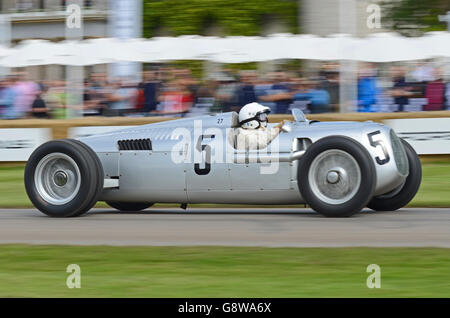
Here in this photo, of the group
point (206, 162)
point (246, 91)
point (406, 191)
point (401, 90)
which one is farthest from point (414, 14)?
point (206, 162)

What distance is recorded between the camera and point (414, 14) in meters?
15.5

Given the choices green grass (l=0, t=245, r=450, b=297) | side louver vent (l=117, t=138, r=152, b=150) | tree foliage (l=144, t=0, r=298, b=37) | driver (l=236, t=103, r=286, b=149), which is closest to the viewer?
green grass (l=0, t=245, r=450, b=297)

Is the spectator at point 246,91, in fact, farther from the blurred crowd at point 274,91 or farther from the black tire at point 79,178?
the black tire at point 79,178

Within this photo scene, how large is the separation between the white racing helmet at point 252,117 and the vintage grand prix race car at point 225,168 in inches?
3.6

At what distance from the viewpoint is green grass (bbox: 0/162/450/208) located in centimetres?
1123

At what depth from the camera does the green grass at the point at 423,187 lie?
442 inches

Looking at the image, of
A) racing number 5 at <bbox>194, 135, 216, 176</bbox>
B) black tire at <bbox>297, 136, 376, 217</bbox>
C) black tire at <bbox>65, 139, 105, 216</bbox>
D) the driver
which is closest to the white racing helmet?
the driver

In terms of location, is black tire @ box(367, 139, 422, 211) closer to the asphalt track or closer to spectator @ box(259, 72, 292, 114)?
the asphalt track

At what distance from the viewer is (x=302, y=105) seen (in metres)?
14.9

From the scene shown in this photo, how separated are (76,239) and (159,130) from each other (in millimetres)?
2016

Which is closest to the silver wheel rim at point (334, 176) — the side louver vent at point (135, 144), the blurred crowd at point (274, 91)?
the side louver vent at point (135, 144)

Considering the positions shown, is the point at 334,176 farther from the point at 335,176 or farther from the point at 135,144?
the point at 135,144

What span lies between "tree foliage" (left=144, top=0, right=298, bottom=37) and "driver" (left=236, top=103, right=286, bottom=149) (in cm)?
1901

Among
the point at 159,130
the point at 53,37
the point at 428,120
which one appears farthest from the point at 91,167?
the point at 53,37
